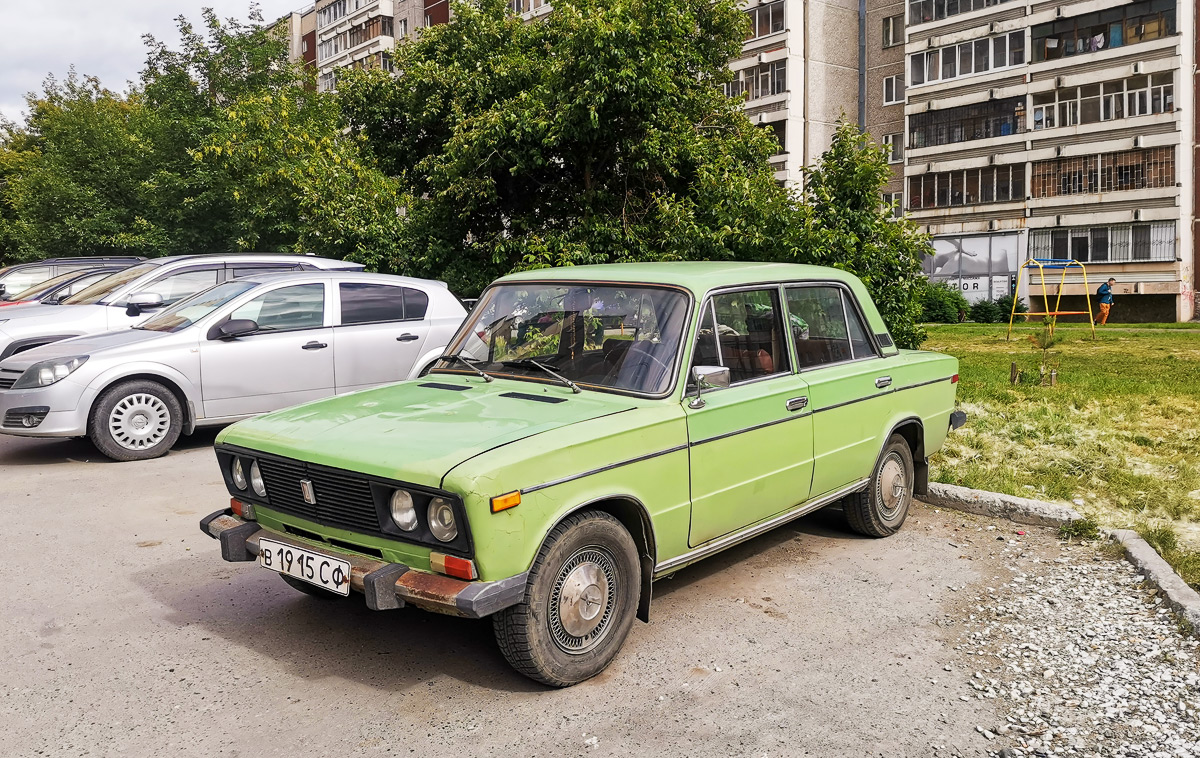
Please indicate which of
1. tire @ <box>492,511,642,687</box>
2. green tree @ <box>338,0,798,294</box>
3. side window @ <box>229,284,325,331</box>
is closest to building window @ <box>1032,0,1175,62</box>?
green tree @ <box>338,0,798,294</box>

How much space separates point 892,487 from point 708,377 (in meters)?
2.44

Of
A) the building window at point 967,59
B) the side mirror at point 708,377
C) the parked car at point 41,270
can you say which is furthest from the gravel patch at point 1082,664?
the building window at point 967,59

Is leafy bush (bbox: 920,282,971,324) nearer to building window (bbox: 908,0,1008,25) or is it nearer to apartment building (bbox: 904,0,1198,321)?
apartment building (bbox: 904,0,1198,321)

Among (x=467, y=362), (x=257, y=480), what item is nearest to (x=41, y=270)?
(x=467, y=362)

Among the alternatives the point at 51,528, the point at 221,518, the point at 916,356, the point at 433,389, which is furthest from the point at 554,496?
the point at 51,528

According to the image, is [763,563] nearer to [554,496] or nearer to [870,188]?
[554,496]

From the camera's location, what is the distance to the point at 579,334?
5133mm

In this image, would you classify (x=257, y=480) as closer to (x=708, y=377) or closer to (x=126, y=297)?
(x=708, y=377)

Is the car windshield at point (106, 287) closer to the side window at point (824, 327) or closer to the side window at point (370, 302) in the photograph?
the side window at point (370, 302)

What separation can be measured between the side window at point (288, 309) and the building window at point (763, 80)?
4094 cm

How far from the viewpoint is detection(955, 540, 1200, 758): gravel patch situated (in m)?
3.72

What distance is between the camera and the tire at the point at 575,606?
155 inches

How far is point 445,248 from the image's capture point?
16047 mm

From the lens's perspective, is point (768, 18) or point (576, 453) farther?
point (768, 18)
